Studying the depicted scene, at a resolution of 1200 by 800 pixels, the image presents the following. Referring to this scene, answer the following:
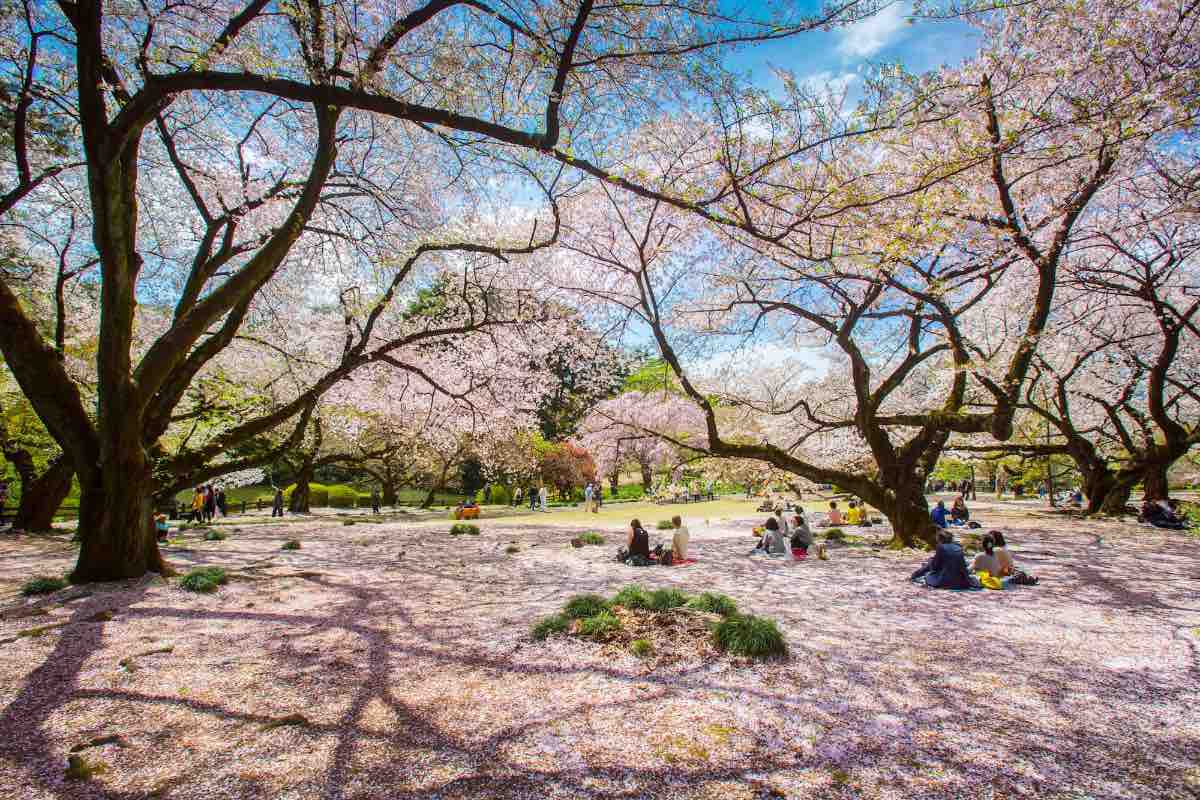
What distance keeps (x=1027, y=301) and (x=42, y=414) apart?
61.8 ft

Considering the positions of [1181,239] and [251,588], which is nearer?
[251,588]

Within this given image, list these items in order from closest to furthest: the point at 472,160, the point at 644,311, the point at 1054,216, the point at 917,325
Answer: the point at 472,160, the point at 1054,216, the point at 644,311, the point at 917,325

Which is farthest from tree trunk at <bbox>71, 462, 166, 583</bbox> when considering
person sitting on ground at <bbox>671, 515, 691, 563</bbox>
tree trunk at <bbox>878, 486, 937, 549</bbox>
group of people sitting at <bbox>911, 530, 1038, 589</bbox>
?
tree trunk at <bbox>878, 486, 937, 549</bbox>

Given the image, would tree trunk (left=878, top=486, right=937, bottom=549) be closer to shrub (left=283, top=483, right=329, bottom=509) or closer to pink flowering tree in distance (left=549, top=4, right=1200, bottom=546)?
pink flowering tree in distance (left=549, top=4, right=1200, bottom=546)

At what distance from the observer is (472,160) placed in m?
7.13

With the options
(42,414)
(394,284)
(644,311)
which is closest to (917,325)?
(644,311)

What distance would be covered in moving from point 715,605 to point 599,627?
1.40m

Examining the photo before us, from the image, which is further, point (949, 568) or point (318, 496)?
point (318, 496)

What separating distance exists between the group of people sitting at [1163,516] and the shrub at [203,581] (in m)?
22.0

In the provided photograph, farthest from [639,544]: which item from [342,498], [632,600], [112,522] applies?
[342,498]

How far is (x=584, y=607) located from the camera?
5.87m

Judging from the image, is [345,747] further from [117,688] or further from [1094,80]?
[1094,80]

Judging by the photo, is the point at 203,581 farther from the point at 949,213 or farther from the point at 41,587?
the point at 949,213

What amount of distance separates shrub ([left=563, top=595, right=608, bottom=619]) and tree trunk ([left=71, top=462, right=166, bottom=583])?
5.76 meters
